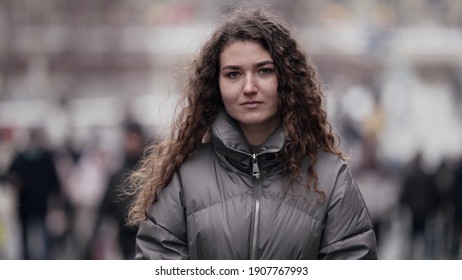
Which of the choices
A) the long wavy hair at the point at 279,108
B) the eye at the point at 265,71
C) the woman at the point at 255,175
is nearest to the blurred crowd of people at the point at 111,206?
the long wavy hair at the point at 279,108

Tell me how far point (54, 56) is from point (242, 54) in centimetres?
3258

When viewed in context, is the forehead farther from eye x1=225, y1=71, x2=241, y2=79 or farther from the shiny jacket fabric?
the shiny jacket fabric

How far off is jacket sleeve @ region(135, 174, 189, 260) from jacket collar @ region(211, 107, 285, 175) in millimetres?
165

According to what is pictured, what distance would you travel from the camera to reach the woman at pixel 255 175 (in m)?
3.47

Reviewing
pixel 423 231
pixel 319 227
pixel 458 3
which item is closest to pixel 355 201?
pixel 319 227

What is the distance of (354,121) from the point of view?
18.0 m

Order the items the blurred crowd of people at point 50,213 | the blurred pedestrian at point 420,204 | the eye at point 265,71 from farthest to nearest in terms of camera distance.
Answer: the blurred pedestrian at point 420,204
the blurred crowd of people at point 50,213
the eye at point 265,71

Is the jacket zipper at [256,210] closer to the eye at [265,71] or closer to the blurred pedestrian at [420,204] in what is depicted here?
the eye at [265,71]

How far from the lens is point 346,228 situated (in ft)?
11.4

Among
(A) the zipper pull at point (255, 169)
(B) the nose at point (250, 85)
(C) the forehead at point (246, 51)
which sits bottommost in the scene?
(A) the zipper pull at point (255, 169)

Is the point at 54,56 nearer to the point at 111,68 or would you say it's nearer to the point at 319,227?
the point at 111,68

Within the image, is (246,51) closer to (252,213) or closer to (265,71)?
(265,71)

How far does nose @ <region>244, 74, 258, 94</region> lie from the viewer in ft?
11.6

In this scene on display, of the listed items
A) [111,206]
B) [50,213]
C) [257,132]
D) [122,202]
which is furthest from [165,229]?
[50,213]
